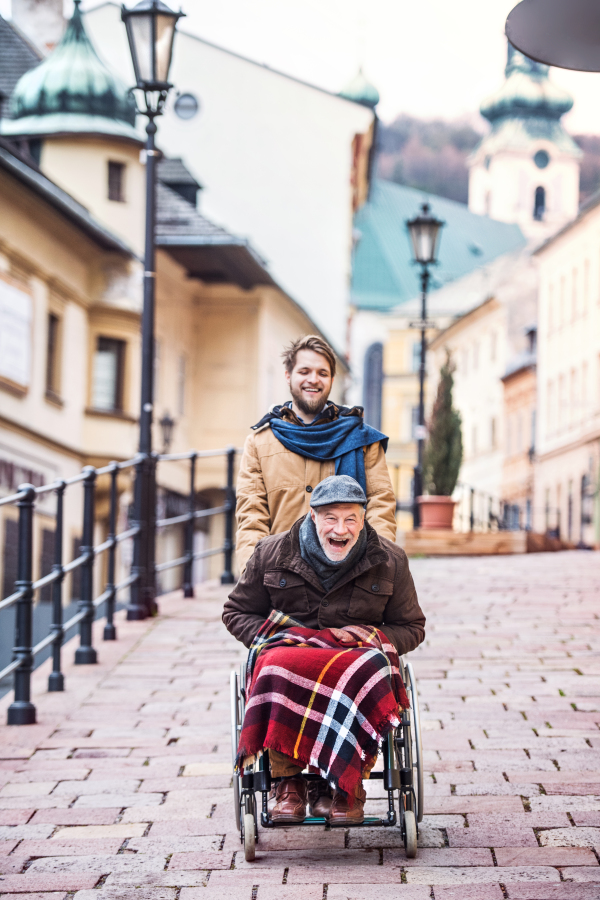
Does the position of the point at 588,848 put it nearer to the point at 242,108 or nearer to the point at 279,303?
the point at 279,303

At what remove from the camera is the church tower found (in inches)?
3531

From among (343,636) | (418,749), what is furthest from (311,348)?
(418,749)

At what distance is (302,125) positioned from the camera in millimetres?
38062

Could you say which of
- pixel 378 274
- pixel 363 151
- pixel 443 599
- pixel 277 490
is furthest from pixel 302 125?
pixel 378 274

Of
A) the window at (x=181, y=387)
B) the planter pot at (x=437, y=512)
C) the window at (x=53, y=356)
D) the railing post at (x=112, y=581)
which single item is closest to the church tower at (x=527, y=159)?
the window at (x=181, y=387)

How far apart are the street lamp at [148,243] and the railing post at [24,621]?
11.5 ft

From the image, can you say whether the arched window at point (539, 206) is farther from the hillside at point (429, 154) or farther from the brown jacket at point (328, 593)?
the brown jacket at point (328, 593)

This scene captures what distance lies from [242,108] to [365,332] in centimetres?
4066

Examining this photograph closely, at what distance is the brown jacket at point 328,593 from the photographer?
4.84 metres

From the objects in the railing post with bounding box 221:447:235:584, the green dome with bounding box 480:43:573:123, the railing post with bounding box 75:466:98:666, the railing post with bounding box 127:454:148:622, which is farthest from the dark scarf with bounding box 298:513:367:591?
the green dome with bounding box 480:43:573:123

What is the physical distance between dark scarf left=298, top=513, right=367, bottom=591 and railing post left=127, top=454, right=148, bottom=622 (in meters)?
6.58

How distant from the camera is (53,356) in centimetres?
2472

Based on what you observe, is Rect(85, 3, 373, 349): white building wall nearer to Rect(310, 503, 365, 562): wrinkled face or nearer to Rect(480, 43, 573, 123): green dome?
Rect(310, 503, 365, 562): wrinkled face

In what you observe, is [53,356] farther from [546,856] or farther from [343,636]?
[546,856]
